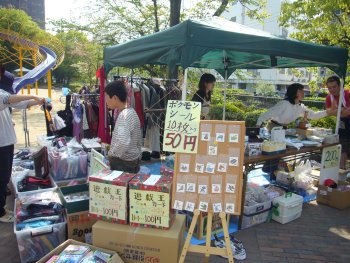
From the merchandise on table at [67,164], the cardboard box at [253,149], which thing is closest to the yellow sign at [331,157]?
the cardboard box at [253,149]

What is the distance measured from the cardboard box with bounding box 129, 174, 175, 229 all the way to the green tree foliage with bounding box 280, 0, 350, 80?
19.3 feet

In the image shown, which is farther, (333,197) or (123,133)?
(333,197)

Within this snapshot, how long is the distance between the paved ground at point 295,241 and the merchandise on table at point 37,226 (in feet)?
0.85

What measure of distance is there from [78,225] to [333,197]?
3.69 m

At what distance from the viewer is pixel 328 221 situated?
12.9 ft

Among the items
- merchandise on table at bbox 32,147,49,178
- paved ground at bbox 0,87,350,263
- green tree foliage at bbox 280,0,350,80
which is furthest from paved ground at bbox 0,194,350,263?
green tree foliage at bbox 280,0,350,80

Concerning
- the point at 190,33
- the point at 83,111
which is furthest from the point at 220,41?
the point at 83,111

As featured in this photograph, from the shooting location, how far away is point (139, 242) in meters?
2.50

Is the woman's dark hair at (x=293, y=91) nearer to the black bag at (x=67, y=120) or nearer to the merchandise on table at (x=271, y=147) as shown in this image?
the merchandise on table at (x=271, y=147)

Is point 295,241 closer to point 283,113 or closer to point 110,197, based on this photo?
point 283,113

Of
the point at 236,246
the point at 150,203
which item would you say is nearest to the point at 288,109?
the point at 236,246

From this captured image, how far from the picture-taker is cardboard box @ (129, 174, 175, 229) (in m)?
2.48

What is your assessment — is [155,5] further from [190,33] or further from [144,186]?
[144,186]

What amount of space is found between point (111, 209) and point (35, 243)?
92 centimetres
